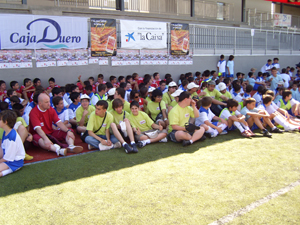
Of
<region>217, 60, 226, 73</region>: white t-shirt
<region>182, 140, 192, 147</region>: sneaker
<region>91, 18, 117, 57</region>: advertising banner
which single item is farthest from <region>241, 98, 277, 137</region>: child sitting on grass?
<region>217, 60, 226, 73</region>: white t-shirt

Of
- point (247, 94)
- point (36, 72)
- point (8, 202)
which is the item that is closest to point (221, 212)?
point (8, 202)

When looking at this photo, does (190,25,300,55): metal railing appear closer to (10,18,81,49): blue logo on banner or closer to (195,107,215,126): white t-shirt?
(10,18,81,49): blue logo on banner

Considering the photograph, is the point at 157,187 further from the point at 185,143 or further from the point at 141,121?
the point at 141,121

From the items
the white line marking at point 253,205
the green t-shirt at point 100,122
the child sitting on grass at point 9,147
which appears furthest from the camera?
the green t-shirt at point 100,122

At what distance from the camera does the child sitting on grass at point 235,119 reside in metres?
6.45

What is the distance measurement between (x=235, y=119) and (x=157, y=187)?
3.35 meters

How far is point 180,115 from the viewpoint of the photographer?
19.4ft

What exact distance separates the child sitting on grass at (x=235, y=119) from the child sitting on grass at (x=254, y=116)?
0.29 meters

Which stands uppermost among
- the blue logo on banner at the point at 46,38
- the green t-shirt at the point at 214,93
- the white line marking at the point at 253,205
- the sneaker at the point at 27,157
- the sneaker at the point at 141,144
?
the blue logo on banner at the point at 46,38

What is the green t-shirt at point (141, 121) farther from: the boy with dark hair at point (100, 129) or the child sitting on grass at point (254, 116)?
the child sitting on grass at point (254, 116)

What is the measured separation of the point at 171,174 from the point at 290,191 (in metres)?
1.70

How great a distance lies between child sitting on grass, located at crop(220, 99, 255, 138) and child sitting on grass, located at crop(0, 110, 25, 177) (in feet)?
15.2

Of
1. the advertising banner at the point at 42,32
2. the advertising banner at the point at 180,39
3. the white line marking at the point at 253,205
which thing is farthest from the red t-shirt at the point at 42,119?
the advertising banner at the point at 180,39

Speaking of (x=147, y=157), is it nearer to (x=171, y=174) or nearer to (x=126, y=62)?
(x=171, y=174)
